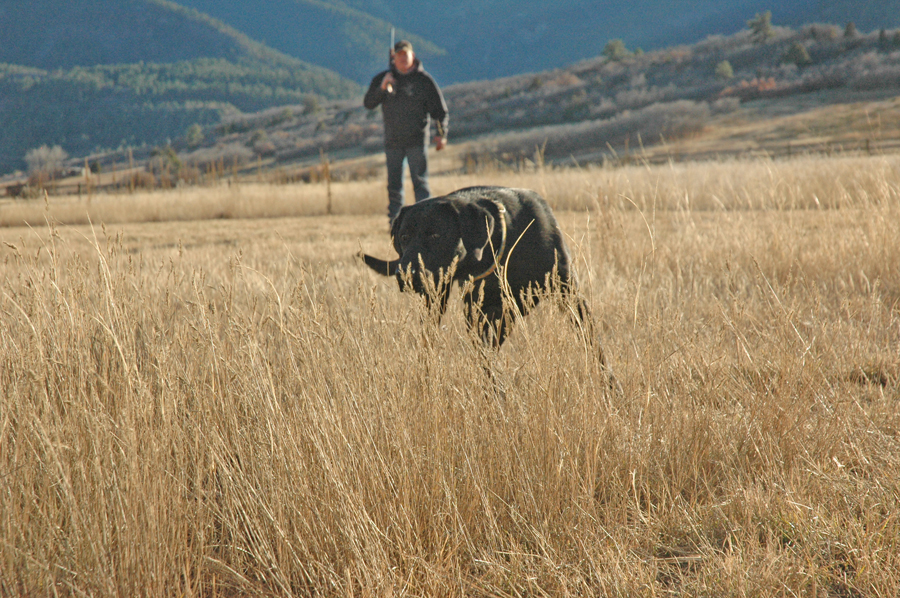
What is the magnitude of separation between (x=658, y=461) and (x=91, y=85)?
219628mm

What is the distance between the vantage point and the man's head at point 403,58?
6977 mm

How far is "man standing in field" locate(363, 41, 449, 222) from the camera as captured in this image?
7066 millimetres

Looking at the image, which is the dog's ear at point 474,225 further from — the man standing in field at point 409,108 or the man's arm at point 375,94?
the man's arm at point 375,94

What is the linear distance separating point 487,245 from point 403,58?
16.3ft

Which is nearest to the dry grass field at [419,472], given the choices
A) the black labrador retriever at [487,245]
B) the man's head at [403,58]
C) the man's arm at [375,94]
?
the black labrador retriever at [487,245]

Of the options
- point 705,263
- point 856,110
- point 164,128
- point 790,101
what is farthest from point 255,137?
point 164,128

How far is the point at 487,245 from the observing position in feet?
9.40

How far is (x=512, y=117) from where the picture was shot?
55281 millimetres

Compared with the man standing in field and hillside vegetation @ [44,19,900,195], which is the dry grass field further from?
hillside vegetation @ [44,19,900,195]

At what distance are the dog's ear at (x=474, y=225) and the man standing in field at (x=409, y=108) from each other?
4342 mm

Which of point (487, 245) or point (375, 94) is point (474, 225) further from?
point (375, 94)

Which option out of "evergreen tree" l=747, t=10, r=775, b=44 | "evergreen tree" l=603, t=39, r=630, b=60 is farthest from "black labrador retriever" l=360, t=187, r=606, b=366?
"evergreen tree" l=603, t=39, r=630, b=60

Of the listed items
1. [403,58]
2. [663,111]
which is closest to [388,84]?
[403,58]

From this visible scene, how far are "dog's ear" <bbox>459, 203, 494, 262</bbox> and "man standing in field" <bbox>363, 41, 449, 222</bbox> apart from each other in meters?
4.34
